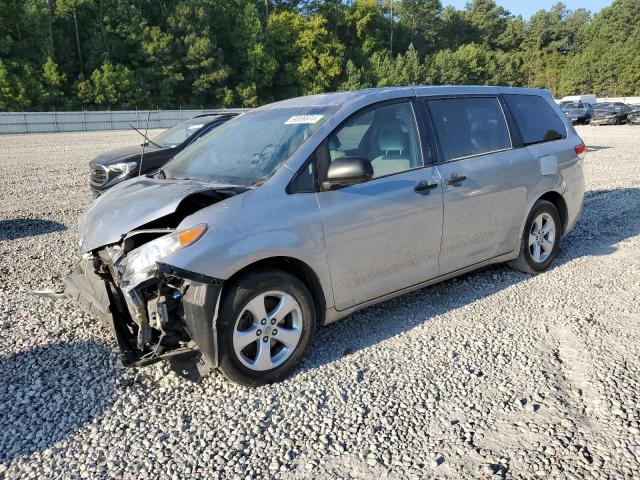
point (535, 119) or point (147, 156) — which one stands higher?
point (535, 119)

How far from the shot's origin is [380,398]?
3.33 meters

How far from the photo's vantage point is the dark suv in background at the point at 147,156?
9.16 meters

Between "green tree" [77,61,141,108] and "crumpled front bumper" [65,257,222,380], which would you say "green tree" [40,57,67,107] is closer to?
"green tree" [77,61,141,108]

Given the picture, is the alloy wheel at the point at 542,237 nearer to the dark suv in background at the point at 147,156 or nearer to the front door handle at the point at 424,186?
the front door handle at the point at 424,186

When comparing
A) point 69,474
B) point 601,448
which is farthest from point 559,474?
point 69,474

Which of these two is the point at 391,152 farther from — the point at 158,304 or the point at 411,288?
the point at 158,304

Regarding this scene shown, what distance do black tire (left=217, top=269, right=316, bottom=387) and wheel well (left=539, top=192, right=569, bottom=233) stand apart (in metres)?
3.22

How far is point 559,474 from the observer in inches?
102

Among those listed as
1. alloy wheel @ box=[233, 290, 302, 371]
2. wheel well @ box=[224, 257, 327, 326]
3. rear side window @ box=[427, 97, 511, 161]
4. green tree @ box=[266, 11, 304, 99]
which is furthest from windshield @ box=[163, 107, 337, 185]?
green tree @ box=[266, 11, 304, 99]

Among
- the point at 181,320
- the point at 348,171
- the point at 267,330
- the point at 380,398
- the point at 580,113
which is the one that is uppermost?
the point at 348,171

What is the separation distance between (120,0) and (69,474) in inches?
2827

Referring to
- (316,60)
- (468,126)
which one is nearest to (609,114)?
(468,126)

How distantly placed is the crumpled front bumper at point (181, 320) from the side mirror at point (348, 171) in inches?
42.5

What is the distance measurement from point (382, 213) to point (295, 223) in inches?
30.3
